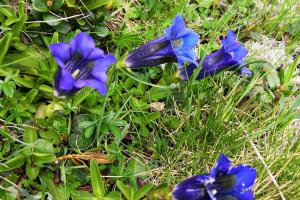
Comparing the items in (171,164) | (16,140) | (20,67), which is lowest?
(171,164)

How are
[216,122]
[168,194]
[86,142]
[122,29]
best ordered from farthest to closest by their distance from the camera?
[122,29]
[216,122]
[86,142]
[168,194]

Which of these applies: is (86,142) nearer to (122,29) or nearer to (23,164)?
(23,164)

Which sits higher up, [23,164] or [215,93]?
[215,93]

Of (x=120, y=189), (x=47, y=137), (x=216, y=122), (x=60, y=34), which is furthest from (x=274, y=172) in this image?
(x=60, y=34)

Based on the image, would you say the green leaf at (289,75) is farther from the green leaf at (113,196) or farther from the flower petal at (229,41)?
Result: the green leaf at (113,196)

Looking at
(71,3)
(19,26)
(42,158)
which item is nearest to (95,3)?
(71,3)

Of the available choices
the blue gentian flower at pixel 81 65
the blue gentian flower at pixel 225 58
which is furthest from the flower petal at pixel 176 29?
the blue gentian flower at pixel 81 65

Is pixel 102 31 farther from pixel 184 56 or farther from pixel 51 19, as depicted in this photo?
pixel 184 56
